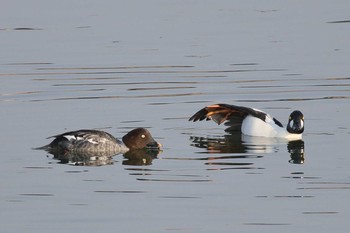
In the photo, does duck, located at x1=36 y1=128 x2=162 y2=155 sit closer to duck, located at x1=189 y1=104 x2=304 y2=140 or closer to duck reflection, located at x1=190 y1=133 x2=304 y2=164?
duck reflection, located at x1=190 y1=133 x2=304 y2=164

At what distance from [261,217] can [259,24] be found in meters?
13.4

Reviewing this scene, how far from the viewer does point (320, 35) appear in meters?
24.2

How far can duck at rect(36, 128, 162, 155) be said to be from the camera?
52.3 ft

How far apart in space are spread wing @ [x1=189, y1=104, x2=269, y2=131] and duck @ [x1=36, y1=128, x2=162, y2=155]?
166 centimetres

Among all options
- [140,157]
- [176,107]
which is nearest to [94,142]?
[140,157]

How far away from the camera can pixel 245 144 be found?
17.0m

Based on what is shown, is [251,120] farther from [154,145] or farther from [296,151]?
[154,145]

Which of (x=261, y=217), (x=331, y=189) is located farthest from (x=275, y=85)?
(x=261, y=217)

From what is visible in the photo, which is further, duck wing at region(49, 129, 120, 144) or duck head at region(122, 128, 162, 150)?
duck head at region(122, 128, 162, 150)

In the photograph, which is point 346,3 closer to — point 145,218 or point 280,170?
point 280,170

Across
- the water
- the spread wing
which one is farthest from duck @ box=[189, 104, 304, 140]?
the water

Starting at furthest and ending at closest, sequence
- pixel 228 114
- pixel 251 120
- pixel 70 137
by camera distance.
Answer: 1. pixel 228 114
2. pixel 251 120
3. pixel 70 137

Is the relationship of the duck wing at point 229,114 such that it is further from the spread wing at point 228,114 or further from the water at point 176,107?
the water at point 176,107

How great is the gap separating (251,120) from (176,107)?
1.85 m
